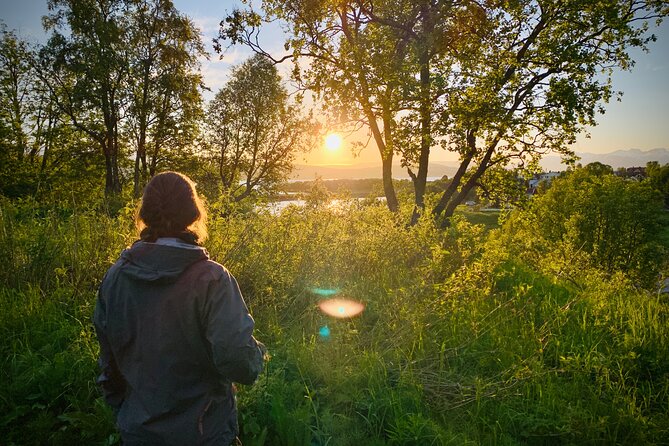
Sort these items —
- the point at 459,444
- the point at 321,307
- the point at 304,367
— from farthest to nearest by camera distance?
the point at 321,307 < the point at 304,367 < the point at 459,444

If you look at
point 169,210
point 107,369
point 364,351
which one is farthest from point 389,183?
point 107,369

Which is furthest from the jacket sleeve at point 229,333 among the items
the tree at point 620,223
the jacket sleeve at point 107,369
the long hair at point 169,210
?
the tree at point 620,223

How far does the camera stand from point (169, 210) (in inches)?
84.0

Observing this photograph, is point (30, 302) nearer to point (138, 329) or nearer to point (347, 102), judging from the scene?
point (138, 329)

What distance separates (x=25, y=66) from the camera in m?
29.6

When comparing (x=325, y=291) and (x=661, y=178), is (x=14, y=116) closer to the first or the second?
(x=325, y=291)

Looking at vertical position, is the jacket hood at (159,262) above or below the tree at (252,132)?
below

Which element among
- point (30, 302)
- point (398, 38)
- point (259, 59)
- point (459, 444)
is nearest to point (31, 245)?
point (30, 302)

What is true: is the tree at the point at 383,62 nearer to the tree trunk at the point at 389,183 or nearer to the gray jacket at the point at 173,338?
the tree trunk at the point at 389,183

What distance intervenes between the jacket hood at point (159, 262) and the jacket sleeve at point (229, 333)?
0.66ft

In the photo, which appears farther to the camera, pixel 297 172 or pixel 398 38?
pixel 297 172

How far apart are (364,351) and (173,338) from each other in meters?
2.72

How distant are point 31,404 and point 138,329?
286 cm

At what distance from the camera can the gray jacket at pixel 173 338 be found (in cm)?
197
